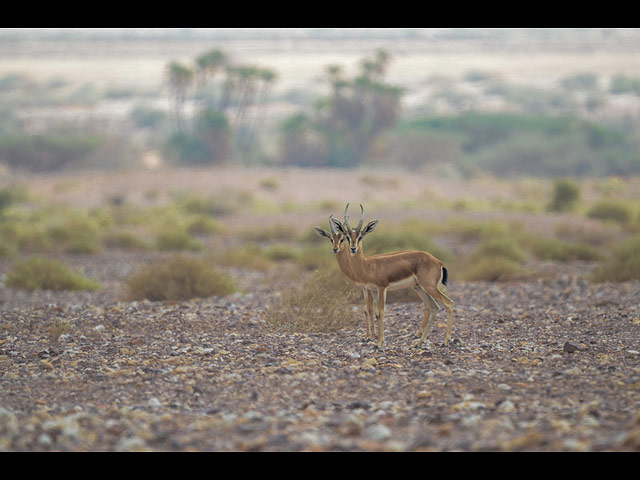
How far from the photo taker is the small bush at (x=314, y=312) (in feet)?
30.5

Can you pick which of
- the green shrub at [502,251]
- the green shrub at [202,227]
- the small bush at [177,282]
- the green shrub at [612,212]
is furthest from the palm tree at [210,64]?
the small bush at [177,282]

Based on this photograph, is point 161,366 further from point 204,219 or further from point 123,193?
point 123,193

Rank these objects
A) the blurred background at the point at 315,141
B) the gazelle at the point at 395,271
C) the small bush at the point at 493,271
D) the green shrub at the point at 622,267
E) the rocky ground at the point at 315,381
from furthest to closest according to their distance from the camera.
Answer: the blurred background at the point at 315,141, the small bush at the point at 493,271, the green shrub at the point at 622,267, the gazelle at the point at 395,271, the rocky ground at the point at 315,381

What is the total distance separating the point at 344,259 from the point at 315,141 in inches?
1638

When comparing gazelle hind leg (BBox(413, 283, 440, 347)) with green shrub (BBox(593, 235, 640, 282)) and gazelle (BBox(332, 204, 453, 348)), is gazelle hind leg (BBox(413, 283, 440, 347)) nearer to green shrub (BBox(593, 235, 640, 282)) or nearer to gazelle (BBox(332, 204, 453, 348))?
gazelle (BBox(332, 204, 453, 348))

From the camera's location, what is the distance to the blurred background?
2295cm

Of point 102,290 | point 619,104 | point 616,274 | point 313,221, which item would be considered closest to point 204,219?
point 313,221

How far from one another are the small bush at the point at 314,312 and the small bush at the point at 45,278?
491cm

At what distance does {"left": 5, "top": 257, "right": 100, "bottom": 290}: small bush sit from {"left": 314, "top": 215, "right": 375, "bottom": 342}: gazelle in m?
6.55

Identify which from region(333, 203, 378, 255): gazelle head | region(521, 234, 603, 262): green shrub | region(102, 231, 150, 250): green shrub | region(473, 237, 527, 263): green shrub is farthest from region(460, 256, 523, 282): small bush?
region(102, 231, 150, 250): green shrub

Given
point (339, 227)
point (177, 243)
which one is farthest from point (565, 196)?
point (339, 227)

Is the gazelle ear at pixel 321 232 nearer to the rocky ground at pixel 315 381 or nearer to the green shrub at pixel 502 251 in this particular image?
the rocky ground at pixel 315 381

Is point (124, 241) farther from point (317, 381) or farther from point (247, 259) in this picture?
point (317, 381)

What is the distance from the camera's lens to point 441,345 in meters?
8.47
